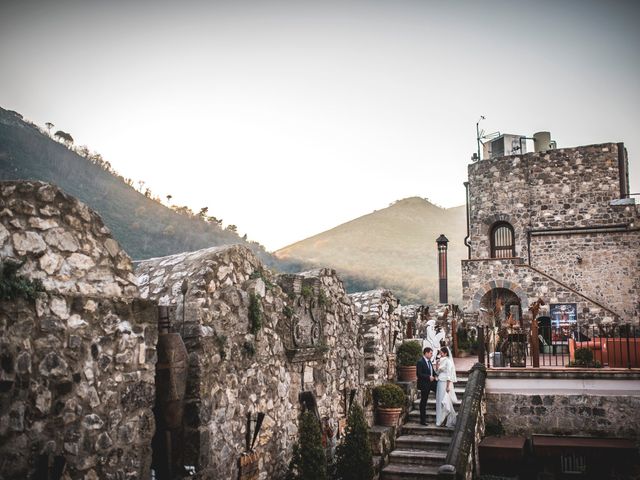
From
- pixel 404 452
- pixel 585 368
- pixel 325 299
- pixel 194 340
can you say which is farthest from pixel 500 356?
pixel 194 340

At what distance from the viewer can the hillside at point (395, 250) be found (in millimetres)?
42719

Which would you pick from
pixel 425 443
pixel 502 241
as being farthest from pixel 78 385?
pixel 502 241

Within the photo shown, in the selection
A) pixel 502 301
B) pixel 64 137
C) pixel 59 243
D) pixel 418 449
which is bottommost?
pixel 418 449

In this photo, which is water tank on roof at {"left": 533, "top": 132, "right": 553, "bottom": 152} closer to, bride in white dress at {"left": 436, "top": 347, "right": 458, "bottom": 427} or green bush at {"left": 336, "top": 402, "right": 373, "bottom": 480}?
bride in white dress at {"left": 436, "top": 347, "right": 458, "bottom": 427}

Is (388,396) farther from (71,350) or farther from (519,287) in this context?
(519,287)

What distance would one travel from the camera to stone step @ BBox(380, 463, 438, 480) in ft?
34.1

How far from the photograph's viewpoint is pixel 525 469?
13.2 metres

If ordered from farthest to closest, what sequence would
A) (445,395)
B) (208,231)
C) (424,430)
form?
(208,231) < (445,395) < (424,430)

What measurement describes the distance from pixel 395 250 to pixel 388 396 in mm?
43767

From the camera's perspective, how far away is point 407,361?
44.6ft

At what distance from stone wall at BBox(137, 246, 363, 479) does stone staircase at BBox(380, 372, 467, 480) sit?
1649 mm

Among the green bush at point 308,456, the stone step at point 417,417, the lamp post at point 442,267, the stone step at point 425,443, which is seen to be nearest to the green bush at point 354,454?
the green bush at point 308,456

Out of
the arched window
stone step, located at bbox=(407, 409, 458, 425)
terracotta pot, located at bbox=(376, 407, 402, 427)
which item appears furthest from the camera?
the arched window

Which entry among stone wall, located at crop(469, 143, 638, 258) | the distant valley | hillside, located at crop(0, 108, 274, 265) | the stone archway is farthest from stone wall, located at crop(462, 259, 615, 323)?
hillside, located at crop(0, 108, 274, 265)
